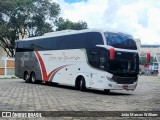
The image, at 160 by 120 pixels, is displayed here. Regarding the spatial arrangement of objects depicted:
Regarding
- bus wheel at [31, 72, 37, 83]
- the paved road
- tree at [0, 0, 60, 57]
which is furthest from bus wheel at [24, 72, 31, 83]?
tree at [0, 0, 60, 57]

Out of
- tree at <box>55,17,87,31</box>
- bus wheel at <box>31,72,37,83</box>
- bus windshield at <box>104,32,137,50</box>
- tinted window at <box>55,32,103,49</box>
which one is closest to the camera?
bus windshield at <box>104,32,137,50</box>

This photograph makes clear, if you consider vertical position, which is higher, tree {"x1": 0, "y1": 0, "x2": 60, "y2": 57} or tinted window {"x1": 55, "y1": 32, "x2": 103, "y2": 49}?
tree {"x1": 0, "y1": 0, "x2": 60, "y2": 57}

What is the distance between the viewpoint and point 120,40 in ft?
68.9

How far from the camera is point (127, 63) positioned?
2073 centimetres

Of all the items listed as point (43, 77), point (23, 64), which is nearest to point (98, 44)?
point (43, 77)

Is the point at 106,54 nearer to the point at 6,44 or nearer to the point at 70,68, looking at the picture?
the point at 70,68

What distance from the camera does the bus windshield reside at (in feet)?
67.5

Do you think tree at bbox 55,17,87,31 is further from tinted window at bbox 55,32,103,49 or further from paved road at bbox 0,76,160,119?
paved road at bbox 0,76,160,119

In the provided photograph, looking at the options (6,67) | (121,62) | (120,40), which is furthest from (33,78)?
(6,67)

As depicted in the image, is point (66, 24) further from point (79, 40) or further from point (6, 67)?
point (79, 40)

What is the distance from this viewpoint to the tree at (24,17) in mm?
56969

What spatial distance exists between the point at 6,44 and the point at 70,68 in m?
38.8

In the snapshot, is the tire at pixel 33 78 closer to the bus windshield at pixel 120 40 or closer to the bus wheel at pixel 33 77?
the bus wheel at pixel 33 77

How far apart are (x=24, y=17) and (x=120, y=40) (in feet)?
128
